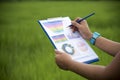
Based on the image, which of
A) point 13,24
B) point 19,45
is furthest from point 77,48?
point 13,24

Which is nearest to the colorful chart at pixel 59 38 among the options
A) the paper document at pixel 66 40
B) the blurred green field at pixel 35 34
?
the paper document at pixel 66 40

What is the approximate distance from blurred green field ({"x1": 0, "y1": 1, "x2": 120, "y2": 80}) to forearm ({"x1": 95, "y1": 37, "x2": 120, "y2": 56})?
71 cm

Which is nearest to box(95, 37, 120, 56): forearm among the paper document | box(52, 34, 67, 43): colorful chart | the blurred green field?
the paper document

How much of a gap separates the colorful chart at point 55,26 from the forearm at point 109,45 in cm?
18

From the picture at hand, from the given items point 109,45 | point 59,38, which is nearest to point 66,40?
point 59,38

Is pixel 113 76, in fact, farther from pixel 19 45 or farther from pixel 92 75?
pixel 19 45

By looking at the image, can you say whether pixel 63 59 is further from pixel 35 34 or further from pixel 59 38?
pixel 35 34

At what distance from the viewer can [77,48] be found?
4.93ft

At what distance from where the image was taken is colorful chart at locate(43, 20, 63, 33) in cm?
150

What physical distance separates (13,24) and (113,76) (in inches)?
81.3

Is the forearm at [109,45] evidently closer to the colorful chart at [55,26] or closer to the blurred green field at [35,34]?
the colorful chart at [55,26]

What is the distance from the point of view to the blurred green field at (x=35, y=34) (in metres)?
2.27

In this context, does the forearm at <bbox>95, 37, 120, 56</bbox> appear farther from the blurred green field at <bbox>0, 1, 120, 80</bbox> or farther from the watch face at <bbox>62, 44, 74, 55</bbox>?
the blurred green field at <bbox>0, 1, 120, 80</bbox>

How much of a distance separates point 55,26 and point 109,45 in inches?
10.3
